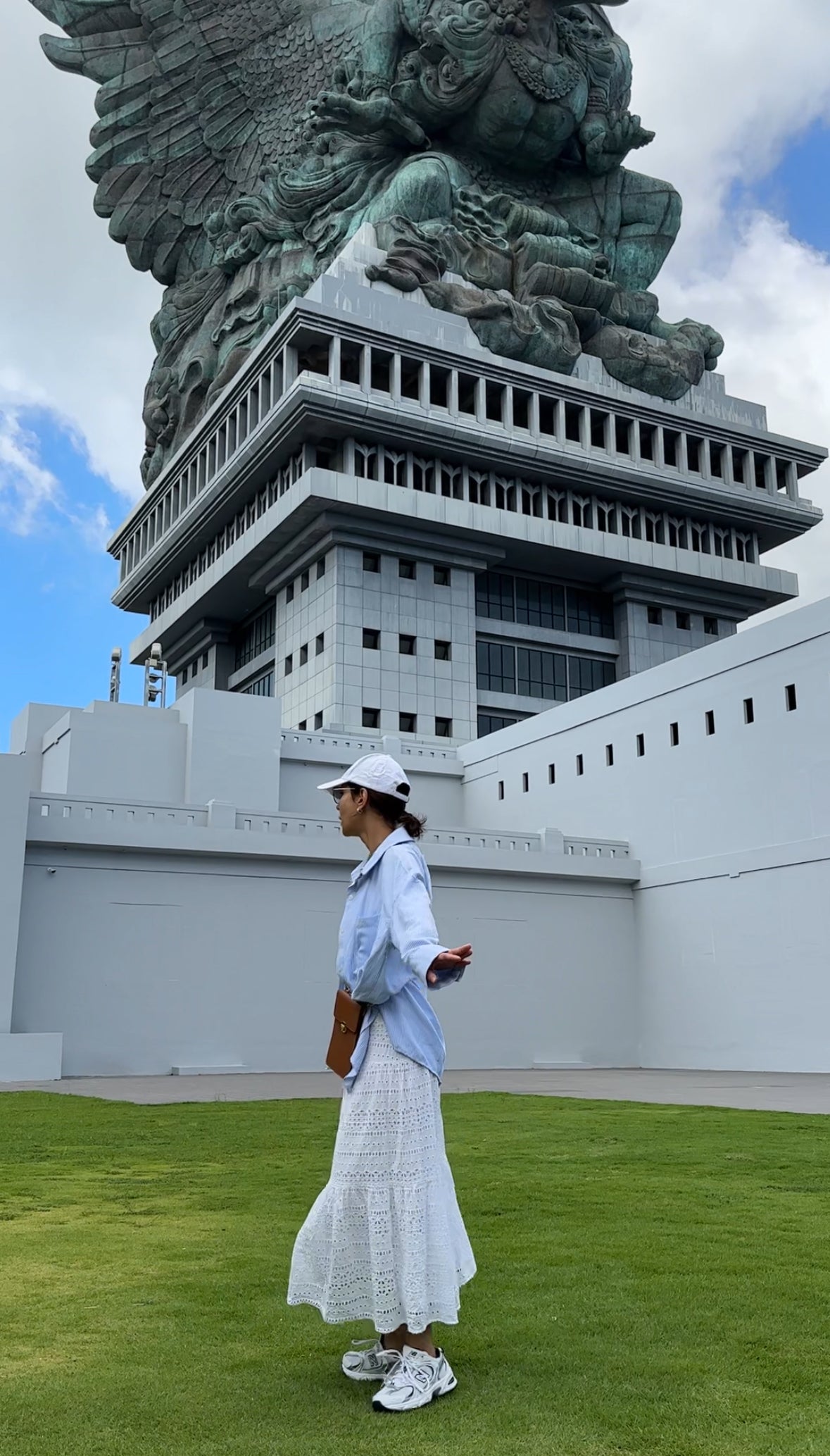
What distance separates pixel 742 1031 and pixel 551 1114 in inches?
586

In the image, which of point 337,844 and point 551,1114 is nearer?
point 551,1114

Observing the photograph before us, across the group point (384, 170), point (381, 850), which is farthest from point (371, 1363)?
point (384, 170)

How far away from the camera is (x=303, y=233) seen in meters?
57.3

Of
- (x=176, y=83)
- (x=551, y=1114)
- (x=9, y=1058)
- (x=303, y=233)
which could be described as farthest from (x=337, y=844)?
(x=176, y=83)

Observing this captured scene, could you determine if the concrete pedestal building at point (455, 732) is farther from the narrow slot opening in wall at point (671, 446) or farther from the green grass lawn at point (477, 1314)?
the green grass lawn at point (477, 1314)

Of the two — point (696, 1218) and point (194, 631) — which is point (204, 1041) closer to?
point (696, 1218)

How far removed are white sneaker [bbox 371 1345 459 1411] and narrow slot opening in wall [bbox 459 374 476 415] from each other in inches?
1929

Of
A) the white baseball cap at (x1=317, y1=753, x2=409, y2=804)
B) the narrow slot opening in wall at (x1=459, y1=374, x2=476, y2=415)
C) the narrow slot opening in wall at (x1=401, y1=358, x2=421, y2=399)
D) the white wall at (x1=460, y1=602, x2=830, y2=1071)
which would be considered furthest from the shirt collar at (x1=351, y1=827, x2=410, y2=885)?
the narrow slot opening in wall at (x1=459, y1=374, x2=476, y2=415)

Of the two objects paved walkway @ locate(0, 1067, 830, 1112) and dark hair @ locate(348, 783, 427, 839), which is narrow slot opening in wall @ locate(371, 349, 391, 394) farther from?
dark hair @ locate(348, 783, 427, 839)

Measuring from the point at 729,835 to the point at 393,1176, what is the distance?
24.9 metres

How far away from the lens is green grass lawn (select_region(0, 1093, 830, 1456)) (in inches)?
155

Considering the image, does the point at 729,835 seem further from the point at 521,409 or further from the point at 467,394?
the point at 521,409

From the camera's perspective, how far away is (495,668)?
51.9m

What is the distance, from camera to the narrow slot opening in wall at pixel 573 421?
53.8m
